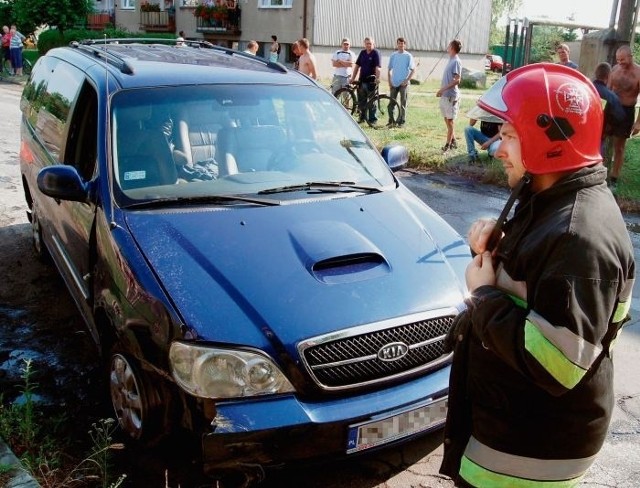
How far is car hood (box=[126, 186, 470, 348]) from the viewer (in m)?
2.66

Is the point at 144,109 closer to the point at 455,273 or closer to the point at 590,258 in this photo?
the point at 455,273

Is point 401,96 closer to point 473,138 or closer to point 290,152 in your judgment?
point 473,138

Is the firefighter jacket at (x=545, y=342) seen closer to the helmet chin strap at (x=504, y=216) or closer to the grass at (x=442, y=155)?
the helmet chin strap at (x=504, y=216)

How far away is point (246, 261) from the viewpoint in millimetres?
2932

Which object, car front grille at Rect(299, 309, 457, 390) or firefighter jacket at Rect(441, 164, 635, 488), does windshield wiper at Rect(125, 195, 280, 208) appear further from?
firefighter jacket at Rect(441, 164, 635, 488)

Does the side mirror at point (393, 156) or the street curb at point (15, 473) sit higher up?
the side mirror at point (393, 156)

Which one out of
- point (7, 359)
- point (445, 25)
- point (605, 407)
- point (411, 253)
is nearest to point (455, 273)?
point (411, 253)

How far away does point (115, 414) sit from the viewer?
10.8 feet

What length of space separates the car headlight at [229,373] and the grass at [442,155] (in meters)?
5.07

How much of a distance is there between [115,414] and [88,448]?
0.20m

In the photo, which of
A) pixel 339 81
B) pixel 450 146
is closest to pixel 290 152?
pixel 450 146

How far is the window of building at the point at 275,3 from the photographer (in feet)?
84.8

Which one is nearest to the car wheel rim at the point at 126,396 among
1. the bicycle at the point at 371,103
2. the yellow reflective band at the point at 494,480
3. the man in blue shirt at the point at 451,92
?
the yellow reflective band at the point at 494,480

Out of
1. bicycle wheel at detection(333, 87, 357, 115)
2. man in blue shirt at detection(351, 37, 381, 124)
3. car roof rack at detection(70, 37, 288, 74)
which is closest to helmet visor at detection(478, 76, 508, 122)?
car roof rack at detection(70, 37, 288, 74)
